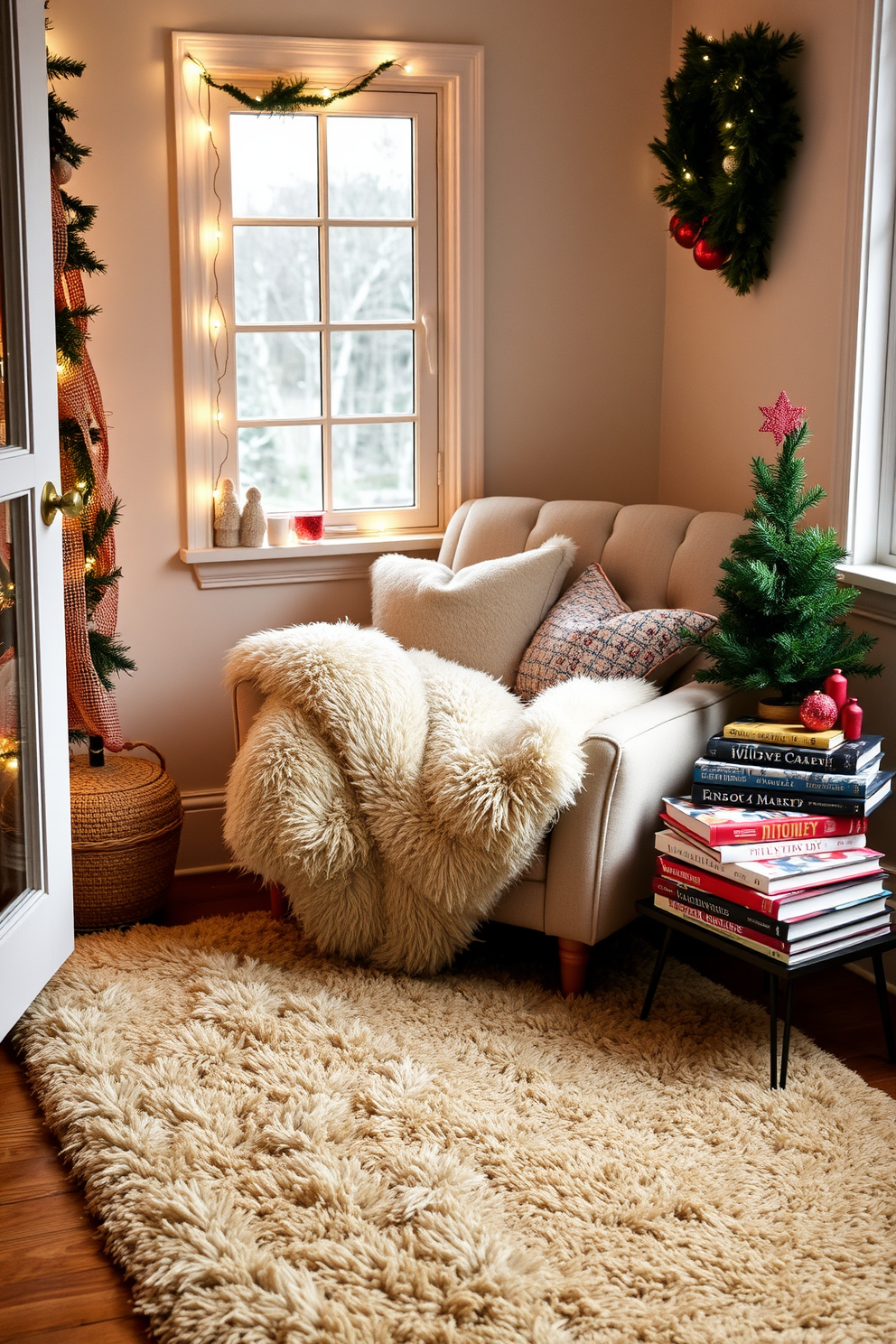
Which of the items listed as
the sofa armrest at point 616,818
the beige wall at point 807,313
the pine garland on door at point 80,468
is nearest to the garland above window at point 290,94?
the pine garland on door at point 80,468

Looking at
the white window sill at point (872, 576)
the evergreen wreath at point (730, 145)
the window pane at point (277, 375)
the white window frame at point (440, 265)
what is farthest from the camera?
the window pane at point (277, 375)

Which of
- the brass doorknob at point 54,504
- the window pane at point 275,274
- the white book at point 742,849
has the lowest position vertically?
the white book at point 742,849

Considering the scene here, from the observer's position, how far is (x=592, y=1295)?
1548 mm

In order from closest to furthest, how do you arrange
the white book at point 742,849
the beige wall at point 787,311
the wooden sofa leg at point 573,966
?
the white book at point 742,849 < the wooden sofa leg at point 573,966 < the beige wall at point 787,311

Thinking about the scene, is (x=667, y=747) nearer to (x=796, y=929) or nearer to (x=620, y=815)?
(x=620, y=815)

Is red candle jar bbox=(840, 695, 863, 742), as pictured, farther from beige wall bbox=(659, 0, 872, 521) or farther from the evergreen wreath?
the evergreen wreath

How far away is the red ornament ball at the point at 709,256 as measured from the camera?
2887 millimetres

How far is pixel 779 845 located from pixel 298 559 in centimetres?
157

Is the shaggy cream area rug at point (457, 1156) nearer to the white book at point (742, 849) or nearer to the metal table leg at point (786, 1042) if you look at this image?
the metal table leg at point (786, 1042)

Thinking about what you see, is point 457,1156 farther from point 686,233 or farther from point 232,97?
point 232,97

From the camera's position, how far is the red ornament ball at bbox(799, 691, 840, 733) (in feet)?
7.18

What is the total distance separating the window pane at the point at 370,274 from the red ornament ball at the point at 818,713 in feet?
5.42

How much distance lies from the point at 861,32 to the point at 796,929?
181 cm

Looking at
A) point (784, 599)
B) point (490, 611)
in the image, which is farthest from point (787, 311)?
point (490, 611)
